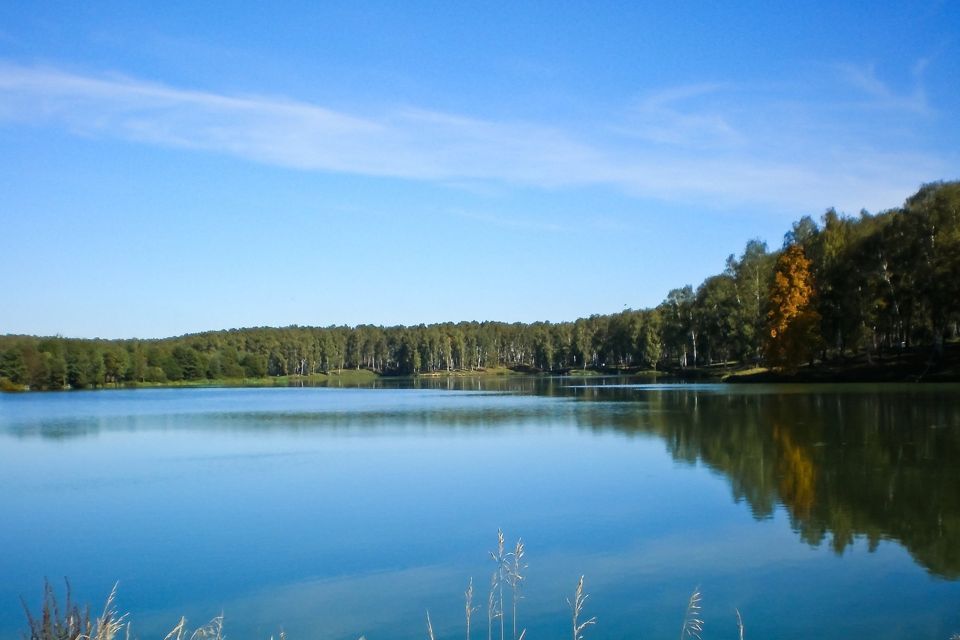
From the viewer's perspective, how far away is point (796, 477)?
718 inches

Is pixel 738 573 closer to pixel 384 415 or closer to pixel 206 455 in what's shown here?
pixel 206 455

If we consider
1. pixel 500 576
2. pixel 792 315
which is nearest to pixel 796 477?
pixel 500 576

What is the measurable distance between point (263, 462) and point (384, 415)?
18.6 meters

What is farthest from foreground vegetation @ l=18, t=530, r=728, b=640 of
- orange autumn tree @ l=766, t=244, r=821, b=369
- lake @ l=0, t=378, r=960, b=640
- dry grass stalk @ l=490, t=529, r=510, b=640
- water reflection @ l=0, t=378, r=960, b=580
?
orange autumn tree @ l=766, t=244, r=821, b=369

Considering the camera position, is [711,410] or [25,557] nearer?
[25,557]

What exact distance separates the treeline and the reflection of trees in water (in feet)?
46.1

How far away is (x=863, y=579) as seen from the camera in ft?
34.5

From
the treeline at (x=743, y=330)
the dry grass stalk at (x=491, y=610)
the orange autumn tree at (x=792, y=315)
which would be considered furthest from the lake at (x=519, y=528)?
the orange autumn tree at (x=792, y=315)

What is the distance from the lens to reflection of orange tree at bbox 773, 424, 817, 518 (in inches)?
601

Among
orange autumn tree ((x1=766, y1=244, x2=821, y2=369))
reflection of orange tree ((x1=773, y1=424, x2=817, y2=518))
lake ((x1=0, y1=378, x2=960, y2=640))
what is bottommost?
lake ((x1=0, y1=378, x2=960, y2=640))

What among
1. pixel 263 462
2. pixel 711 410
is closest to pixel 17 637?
pixel 263 462

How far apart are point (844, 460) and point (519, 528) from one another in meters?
10.1

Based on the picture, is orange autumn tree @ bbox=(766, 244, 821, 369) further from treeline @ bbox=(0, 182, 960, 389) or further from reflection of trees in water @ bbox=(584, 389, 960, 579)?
reflection of trees in water @ bbox=(584, 389, 960, 579)

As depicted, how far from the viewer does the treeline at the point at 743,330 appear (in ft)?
160
